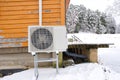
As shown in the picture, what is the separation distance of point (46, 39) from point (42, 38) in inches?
3.7

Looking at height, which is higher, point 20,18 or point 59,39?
point 20,18

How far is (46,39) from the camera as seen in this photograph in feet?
22.5

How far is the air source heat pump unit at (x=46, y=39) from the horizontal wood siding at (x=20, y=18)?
1045 mm

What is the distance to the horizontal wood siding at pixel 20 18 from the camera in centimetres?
790

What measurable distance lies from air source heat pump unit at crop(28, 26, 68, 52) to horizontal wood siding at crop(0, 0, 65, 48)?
1.04 m

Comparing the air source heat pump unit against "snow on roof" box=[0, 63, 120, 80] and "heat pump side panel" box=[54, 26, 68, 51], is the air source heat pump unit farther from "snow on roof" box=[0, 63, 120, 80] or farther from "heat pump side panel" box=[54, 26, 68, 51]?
"snow on roof" box=[0, 63, 120, 80]

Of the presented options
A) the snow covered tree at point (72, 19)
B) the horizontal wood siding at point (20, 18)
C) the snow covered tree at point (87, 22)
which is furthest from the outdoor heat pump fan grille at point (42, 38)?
the snow covered tree at point (87, 22)

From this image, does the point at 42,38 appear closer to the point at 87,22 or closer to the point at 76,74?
the point at 76,74

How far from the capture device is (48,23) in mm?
7930

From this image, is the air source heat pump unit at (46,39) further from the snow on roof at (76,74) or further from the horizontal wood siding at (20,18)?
the horizontal wood siding at (20,18)

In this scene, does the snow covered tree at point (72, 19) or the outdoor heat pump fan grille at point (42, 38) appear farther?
the snow covered tree at point (72, 19)

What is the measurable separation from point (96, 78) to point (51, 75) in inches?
41.9

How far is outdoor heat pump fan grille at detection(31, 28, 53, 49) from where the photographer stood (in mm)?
6773

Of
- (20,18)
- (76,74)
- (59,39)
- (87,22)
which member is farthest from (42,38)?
(87,22)
